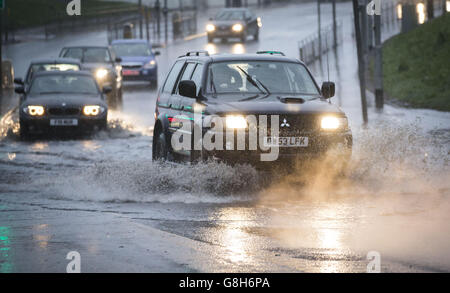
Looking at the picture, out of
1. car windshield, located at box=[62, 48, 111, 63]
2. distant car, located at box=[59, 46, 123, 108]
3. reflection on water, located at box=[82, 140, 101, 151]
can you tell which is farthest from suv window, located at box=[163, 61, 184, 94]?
car windshield, located at box=[62, 48, 111, 63]

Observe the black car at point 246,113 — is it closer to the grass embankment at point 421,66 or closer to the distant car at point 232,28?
the grass embankment at point 421,66

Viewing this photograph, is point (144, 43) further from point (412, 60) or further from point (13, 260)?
point (13, 260)

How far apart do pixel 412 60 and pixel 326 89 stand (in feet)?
76.6

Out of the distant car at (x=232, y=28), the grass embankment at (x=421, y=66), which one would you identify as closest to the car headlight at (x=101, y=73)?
the grass embankment at (x=421, y=66)

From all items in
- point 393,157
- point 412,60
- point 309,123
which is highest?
point 309,123

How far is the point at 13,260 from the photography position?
317 inches

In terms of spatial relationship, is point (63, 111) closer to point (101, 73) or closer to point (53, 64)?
point (53, 64)

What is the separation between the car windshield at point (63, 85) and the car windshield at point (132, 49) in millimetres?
14514

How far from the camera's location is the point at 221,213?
10.8 metres

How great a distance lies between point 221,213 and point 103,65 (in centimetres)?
2075

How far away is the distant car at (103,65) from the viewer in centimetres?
3011
